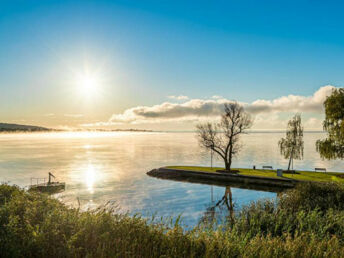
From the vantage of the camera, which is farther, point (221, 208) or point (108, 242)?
point (221, 208)

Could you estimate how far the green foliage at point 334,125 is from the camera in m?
43.9

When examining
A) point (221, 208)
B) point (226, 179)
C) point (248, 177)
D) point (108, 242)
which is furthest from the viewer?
point (226, 179)

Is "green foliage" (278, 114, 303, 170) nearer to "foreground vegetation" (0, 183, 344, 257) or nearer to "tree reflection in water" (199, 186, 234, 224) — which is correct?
"tree reflection in water" (199, 186, 234, 224)

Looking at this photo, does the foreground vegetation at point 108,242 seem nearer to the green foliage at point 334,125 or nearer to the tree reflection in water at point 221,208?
the tree reflection in water at point 221,208

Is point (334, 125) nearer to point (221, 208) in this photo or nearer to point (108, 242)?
point (221, 208)

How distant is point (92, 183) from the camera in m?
51.6

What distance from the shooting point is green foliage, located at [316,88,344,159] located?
144 ft

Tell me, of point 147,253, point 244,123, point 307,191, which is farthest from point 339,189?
point 244,123

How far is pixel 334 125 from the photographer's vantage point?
45281 millimetres

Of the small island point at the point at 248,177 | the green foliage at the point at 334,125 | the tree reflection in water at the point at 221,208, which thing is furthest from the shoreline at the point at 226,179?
the green foliage at the point at 334,125

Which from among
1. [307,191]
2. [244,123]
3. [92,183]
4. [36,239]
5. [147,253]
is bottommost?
[92,183]

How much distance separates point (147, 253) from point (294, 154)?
52.7 meters

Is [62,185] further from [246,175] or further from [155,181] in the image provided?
[246,175]

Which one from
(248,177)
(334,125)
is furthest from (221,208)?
(334,125)
